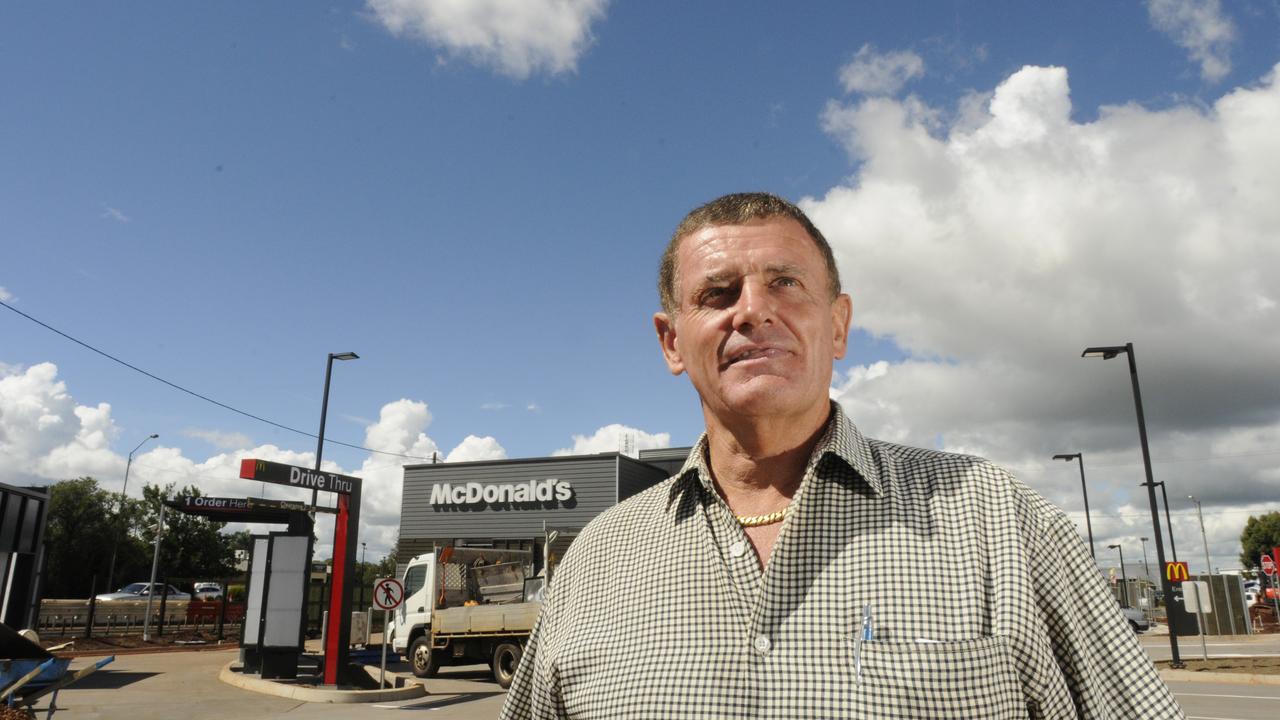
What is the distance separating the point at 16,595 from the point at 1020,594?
23.0 meters

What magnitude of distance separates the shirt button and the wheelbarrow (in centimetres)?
814

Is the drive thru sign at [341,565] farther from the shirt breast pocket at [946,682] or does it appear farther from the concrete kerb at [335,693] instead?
the shirt breast pocket at [946,682]

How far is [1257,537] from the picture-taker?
80.1 meters

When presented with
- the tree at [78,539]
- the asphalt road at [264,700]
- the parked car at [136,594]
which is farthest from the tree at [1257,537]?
the tree at [78,539]

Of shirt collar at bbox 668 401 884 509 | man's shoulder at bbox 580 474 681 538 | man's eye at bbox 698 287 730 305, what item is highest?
man's eye at bbox 698 287 730 305

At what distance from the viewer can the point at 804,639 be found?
164 cm

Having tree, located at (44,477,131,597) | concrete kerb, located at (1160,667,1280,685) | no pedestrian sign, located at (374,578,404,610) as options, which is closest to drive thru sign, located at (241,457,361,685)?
no pedestrian sign, located at (374,578,404,610)

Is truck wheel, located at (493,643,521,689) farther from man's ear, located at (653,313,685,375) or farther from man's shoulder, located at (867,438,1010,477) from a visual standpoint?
man's shoulder, located at (867,438,1010,477)

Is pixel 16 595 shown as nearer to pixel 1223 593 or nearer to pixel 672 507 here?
pixel 672 507

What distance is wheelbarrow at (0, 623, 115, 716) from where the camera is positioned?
774 cm

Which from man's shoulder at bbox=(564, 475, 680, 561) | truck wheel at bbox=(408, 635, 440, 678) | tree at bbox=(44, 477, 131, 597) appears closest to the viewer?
man's shoulder at bbox=(564, 475, 680, 561)

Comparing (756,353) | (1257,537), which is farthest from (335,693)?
(1257,537)

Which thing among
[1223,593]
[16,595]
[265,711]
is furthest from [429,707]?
[1223,593]

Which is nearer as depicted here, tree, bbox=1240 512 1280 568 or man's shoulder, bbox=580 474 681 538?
man's shoulder, bbox=580 474 681 538
